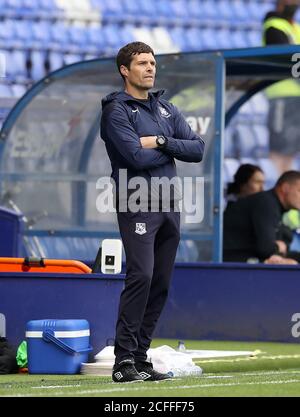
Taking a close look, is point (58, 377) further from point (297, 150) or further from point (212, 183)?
point (297, 150)

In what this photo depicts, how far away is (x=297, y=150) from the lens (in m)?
17.7

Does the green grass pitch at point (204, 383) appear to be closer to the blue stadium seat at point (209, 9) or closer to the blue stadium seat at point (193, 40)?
the blue stadium seat at point (193, 40)

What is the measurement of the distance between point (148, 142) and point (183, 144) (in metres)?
0.21

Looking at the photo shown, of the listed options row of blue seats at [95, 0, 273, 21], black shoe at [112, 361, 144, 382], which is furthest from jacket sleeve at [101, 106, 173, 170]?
row of blue seats at [95, 0, 273, 21]

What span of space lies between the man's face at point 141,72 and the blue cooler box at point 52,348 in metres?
1.68

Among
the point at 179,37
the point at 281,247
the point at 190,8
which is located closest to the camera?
the point at 281,247

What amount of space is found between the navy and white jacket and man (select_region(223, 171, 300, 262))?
14.9ft

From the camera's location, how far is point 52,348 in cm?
835

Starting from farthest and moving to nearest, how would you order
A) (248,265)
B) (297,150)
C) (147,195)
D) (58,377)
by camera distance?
(297,150)
(248,265)
(58,377)
(147,195)

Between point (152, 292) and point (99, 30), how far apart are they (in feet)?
41.6

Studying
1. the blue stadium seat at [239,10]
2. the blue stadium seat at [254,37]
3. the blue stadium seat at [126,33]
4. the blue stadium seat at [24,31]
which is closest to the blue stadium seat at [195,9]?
the blue stadium seat at [239,10]

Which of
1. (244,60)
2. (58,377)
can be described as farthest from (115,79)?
(58,377)

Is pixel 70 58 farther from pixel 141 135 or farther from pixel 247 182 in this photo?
pixel 141 135

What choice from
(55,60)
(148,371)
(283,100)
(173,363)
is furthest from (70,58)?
(148,371)
